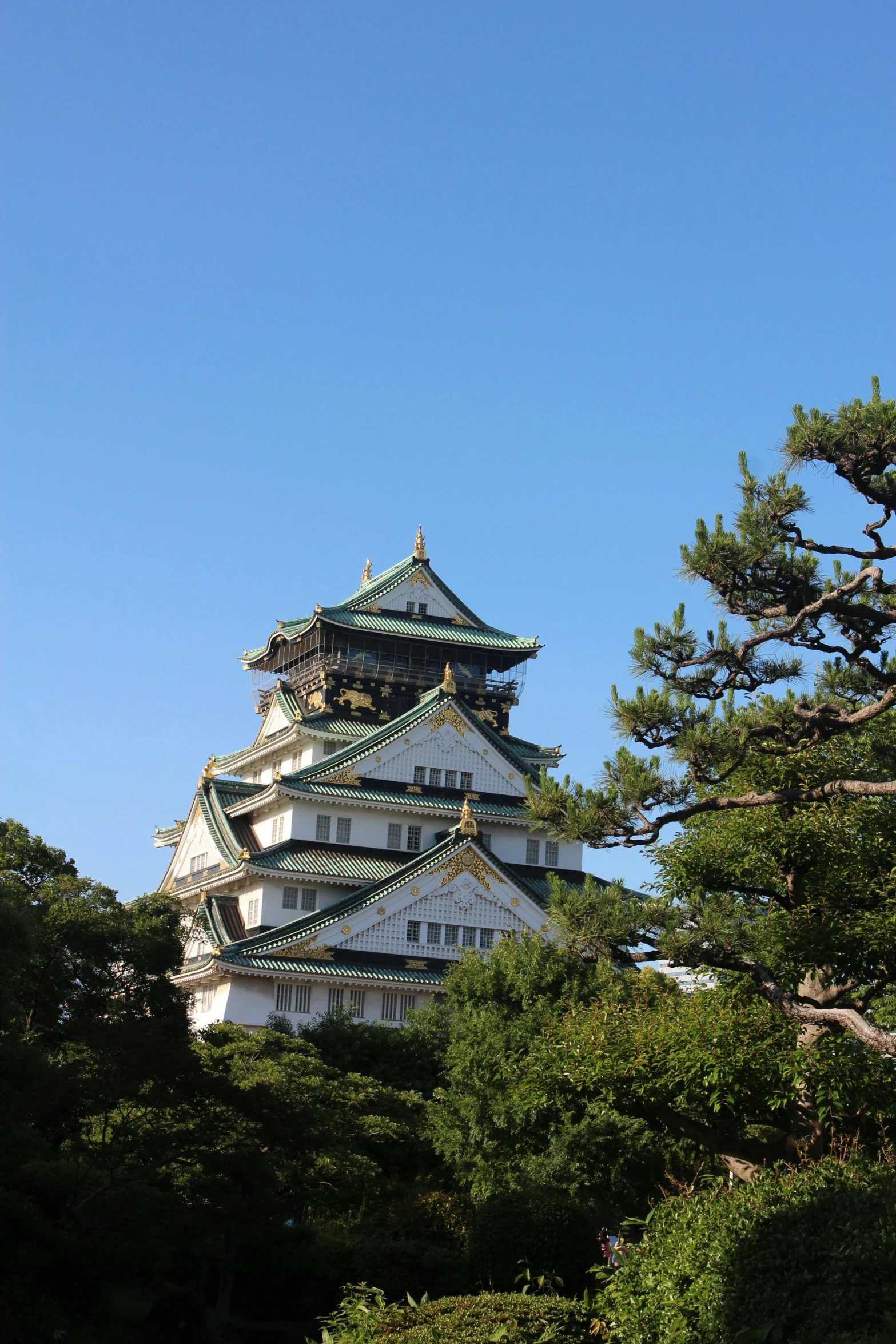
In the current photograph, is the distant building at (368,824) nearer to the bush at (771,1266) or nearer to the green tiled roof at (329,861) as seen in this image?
the green tiled roof at (329,861)

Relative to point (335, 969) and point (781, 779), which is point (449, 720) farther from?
point (781, 779)

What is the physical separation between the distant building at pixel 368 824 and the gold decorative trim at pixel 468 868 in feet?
0.15

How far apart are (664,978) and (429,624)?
993 inches

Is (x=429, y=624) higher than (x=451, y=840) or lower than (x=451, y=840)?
higher

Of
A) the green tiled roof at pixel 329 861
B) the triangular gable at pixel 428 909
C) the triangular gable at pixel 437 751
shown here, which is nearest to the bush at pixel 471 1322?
the triangular gable at pixel 428 909

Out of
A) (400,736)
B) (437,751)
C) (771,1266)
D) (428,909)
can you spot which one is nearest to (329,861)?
(428,909)

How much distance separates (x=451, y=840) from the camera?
39.7m

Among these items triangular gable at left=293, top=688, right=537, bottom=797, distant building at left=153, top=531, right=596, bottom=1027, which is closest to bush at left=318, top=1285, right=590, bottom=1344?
distant building at left=153, top=531, right=596, bottom=1027

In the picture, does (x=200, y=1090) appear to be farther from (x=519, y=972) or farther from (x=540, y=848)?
(x=540, y=848)

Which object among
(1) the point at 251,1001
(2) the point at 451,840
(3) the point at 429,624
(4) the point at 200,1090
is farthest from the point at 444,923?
(4) the point at 200,1090

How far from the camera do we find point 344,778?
4241 centimetres

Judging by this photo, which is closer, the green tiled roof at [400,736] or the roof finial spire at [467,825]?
the roof finial spire at [467,825]

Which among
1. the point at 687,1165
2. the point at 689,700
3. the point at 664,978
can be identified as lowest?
the point at 687,1165

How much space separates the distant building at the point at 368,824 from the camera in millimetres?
38250
